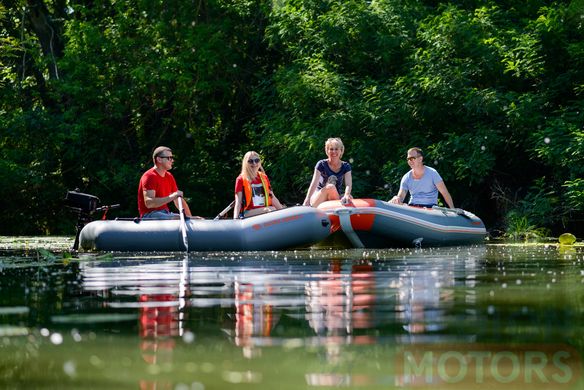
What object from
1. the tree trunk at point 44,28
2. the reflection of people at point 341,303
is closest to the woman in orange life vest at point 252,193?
the reflection of people at point 341,303

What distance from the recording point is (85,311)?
5.73 meters

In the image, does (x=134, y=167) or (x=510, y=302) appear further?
(x=134, y=167)

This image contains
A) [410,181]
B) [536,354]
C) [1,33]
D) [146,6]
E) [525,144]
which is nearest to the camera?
[536,354]

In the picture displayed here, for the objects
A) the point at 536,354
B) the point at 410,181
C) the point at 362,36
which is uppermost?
the point at 362,36

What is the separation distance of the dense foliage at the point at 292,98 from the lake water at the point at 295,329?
11047 millimetres

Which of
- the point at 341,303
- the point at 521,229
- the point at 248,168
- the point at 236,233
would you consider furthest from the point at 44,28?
the point at 341,303

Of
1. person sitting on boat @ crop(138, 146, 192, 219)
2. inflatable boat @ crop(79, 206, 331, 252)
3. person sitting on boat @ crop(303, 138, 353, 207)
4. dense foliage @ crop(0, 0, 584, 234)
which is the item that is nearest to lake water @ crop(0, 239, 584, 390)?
inflatable boat @ crop(79, 206, 331, 252)

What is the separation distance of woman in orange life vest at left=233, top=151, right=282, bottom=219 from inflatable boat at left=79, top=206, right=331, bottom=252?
44cm

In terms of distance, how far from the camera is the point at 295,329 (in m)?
4.79

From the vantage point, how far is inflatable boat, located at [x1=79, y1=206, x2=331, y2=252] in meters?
12.8

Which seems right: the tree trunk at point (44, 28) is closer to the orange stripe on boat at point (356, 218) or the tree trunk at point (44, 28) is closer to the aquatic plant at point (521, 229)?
the aquatic plant at point (521, 229)

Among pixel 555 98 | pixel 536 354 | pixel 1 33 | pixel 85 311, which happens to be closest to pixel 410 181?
pixel 555 98

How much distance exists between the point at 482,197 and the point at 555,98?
2380 millimetres

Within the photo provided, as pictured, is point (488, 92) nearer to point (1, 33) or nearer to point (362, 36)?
point (362, 36)
